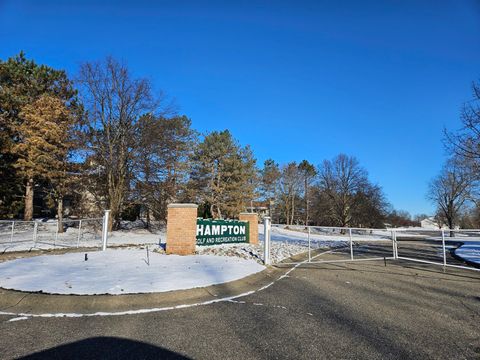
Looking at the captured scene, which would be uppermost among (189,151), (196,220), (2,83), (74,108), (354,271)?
(2,83)

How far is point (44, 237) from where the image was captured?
63.6ft

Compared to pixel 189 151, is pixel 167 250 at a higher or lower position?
lower

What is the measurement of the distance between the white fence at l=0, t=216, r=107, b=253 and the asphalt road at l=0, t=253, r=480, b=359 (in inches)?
352

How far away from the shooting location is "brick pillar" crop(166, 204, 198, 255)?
11.4m

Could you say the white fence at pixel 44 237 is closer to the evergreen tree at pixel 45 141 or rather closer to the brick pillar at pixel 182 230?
the brick pillar at pixel 182 230

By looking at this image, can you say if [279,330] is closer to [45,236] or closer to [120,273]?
[120,273]

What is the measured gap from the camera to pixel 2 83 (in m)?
24.5

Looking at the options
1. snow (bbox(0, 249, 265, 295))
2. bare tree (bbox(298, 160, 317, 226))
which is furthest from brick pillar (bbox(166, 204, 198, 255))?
bare tree (bbox(298, 160, 317, 226))

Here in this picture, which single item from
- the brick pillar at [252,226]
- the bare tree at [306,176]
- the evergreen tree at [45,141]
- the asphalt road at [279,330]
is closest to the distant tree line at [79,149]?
the evergreen tree at [45,141]

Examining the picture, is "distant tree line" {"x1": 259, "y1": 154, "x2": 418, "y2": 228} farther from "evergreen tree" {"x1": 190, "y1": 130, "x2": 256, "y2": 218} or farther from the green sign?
the green sign

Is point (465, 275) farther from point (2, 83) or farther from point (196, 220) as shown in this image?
point (2, 83)

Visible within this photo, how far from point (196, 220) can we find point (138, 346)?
8529 mm

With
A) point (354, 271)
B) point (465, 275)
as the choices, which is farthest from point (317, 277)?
point (465, 275)

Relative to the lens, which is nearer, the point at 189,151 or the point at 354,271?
the point at 354,271
